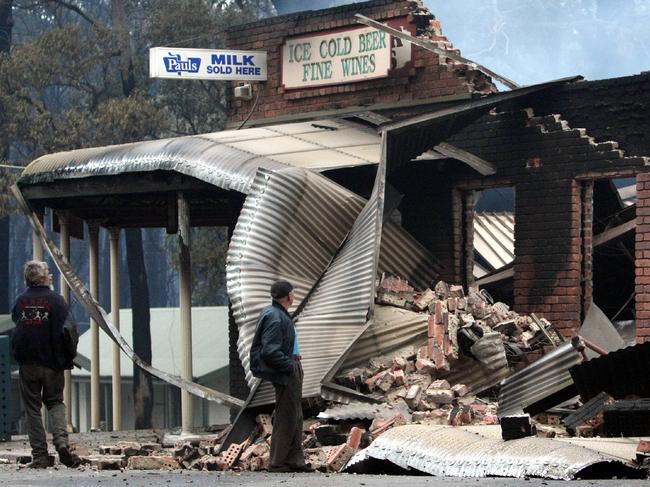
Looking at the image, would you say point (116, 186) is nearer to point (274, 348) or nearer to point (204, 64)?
point (204, 64)

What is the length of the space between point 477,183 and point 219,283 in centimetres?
1822

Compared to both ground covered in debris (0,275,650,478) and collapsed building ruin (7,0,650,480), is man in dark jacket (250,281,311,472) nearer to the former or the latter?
ground covered in debris (0,275,650,478)

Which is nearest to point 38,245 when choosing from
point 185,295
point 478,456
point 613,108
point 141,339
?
point 185,295

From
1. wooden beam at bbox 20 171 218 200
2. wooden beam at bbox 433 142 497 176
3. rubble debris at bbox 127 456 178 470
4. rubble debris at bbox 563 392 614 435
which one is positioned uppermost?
wooden beam at bbox 433 142 497 176

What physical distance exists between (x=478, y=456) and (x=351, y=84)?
971 cm

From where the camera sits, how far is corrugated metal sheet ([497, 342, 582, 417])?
1300 cm

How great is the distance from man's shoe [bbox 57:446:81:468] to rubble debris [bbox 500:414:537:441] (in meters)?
3.58

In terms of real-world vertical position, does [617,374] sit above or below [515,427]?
above

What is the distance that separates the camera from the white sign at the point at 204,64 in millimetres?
19578

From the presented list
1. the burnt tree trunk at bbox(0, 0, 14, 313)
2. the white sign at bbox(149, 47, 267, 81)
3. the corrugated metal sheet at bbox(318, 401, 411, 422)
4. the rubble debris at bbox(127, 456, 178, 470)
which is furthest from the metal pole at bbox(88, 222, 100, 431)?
the burnt tree trunk at bbox(0, 0, 14, 313)

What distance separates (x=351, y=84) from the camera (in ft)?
61.9

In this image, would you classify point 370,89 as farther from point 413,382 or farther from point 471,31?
point 471,31

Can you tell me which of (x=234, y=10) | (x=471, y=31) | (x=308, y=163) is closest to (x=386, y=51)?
(x=308, y=163)

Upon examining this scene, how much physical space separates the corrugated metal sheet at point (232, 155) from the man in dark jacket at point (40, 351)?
11.9 ft
